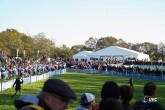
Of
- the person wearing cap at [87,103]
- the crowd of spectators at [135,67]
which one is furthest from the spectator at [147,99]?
the crowd of spectators at [135,67]

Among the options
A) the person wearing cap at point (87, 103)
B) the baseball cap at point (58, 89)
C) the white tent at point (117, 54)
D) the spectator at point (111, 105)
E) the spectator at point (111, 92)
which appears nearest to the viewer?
the baseball cap at point (58, 89)

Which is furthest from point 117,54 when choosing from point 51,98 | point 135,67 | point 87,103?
point 51,98

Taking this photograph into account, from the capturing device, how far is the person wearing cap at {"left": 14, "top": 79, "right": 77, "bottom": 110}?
311cm

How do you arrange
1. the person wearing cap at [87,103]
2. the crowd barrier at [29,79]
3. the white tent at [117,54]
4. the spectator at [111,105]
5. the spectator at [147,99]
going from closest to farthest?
the spectator at [111,105] → the spectator at [147,99] → the person wearing cap at [87,103] → the crowd barrier at [29,79] → the white tent at [117,54]

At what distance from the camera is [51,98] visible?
A: 10.3ft

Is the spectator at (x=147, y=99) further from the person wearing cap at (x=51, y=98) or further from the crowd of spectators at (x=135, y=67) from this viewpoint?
the crowd of spectators at (x=135, y=67)

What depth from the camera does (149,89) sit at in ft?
19.9

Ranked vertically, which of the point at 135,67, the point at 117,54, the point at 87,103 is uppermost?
the point at 117,54

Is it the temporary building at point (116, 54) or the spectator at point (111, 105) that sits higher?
the temporary building at point (116, 54)

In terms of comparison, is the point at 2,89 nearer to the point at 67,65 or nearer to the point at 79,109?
the point at 79,109

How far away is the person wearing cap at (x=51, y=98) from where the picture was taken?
3.11 m

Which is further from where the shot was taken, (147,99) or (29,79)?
(29,79)

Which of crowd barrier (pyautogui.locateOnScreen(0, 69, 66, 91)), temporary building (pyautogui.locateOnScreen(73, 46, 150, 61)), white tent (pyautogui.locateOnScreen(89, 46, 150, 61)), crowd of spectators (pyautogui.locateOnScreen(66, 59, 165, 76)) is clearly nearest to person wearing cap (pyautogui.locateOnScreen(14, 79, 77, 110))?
crowd barrier (pyautogui.locateOnScreen(0, 69, 66, 91))

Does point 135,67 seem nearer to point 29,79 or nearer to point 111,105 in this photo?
point 29,79
